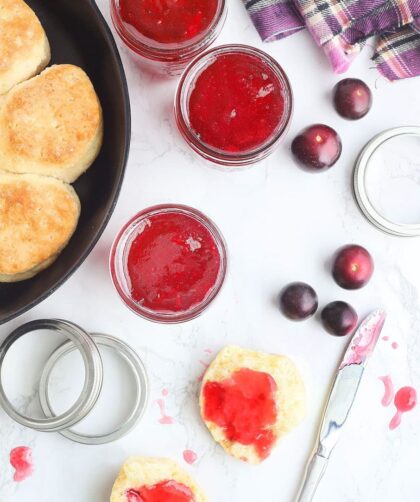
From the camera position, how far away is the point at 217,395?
2.00m

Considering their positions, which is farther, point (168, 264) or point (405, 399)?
point (405, 399)

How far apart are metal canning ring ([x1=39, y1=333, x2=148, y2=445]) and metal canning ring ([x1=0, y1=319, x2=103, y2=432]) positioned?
57 millimetres

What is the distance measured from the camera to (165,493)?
198 cm

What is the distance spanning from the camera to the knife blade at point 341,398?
2.00 m

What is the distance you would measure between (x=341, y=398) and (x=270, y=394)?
0.20m

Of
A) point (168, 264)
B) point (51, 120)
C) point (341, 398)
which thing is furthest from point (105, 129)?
point (341, 398)

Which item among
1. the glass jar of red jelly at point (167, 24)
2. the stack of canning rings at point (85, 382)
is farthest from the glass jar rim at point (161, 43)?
the stack of canning rings at point (85, 382)

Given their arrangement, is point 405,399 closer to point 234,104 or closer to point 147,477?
point 147,477

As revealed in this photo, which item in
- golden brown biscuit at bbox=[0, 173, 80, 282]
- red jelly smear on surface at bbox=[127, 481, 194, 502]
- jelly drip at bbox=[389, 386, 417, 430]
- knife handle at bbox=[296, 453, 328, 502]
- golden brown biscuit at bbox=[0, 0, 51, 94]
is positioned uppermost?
golden brown biscuit at bbox=[0, 0, 51, 94]

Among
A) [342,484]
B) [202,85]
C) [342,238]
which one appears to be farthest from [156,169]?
[342,484]

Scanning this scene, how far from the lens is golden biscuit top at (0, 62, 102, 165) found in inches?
67.1

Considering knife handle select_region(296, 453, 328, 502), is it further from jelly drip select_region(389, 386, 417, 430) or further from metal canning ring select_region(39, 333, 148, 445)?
metal canning ring select_region(39, 333, 148, 445)

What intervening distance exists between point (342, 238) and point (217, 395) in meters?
0.58

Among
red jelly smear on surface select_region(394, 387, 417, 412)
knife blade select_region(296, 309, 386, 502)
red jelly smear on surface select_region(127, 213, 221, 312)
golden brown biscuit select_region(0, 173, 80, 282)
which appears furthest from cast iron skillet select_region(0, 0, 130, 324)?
red jelly smear on surface select_region(394, 387, 417, 412)
